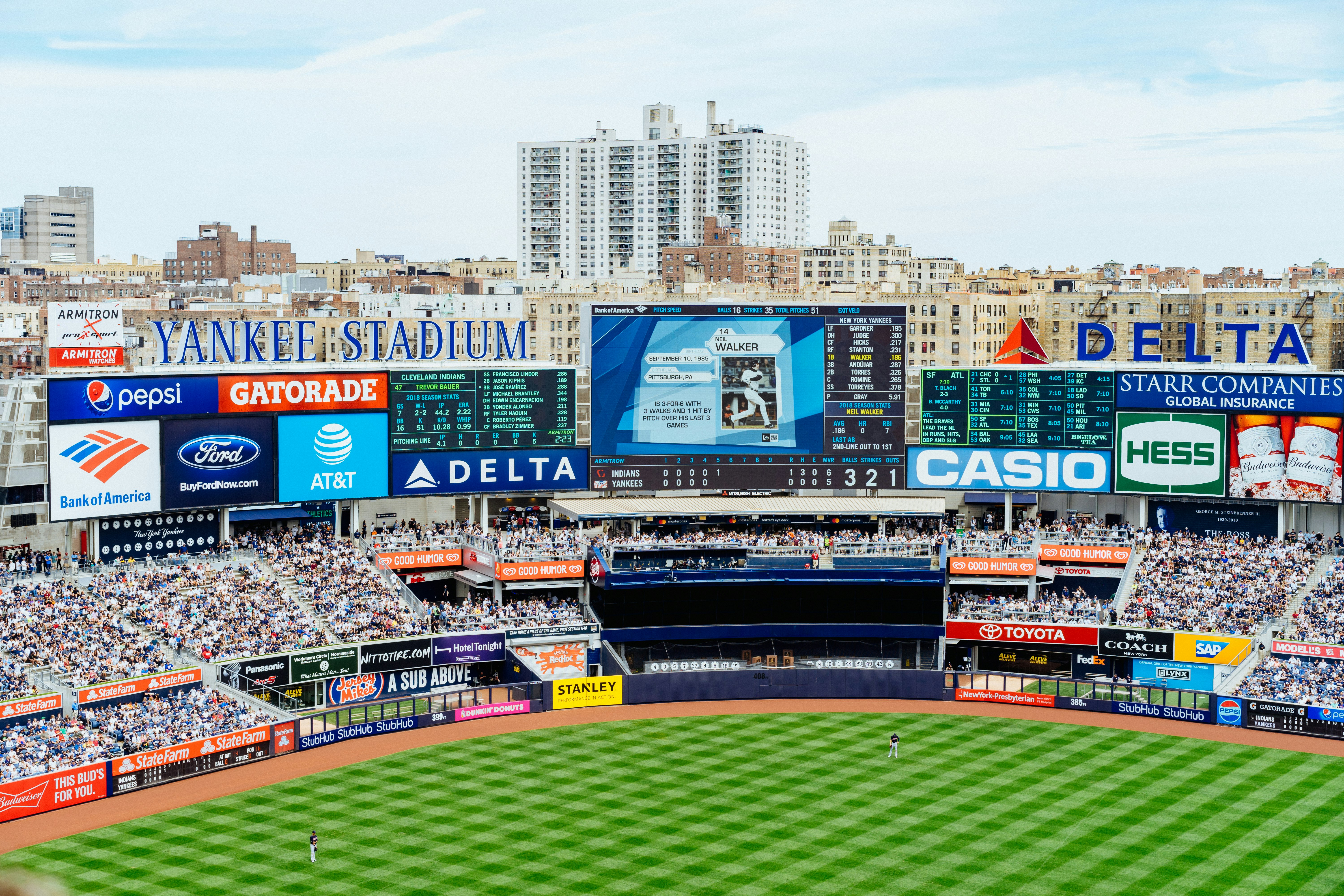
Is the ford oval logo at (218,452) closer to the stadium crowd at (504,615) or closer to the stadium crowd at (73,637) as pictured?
the stadium crowd at (73,637)

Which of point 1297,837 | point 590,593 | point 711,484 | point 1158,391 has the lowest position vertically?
point 1297,837

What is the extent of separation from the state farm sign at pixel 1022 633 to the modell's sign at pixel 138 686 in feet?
108

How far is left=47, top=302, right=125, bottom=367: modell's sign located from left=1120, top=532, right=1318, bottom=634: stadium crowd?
4612 centimetres

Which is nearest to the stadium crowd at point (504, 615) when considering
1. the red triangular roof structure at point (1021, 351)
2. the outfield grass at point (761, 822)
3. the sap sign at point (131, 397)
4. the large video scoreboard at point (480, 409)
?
the large video scoreboard at point (480, 409)

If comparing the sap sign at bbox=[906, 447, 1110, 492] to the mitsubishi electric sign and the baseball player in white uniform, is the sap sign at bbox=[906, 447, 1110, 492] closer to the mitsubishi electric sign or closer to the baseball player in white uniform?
the mitsubishi electric sign

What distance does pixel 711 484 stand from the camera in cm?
7012

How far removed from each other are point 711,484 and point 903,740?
18.8m

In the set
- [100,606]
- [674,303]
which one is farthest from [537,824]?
[674,303]

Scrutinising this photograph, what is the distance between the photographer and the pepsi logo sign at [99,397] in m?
61.2

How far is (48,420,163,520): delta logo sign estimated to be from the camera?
198 ft

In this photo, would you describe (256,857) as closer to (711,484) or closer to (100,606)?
(100,606)

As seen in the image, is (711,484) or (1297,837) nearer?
(1297,837)

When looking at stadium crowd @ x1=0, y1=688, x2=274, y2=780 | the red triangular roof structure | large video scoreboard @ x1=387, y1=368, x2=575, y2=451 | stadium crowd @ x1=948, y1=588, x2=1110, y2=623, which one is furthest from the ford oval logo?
the red triangular roof structure

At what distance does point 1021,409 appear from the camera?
2805 inches
